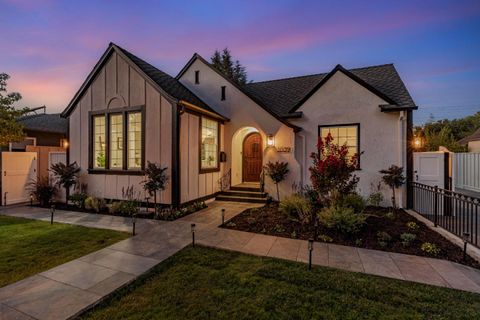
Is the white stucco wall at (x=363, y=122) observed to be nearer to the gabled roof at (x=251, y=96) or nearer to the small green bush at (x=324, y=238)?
the gabled roof at (x=251, y=96)

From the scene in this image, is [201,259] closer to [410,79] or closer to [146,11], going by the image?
[146,11]

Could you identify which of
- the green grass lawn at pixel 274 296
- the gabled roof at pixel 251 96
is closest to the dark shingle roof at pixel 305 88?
the gabled roof at pixel 251 96

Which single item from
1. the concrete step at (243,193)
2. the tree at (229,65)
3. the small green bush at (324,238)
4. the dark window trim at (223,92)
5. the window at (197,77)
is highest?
the tree at (229,65)

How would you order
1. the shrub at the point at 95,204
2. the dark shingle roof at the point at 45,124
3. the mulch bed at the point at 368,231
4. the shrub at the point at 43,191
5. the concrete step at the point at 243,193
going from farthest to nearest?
the dark shingle roof at the point at 45,124 → the concrete step at the point at 243,193 → the shrub at the point at 43,191 → the shrub at the point at 95,204 → the mulch bed at the point at 368,231

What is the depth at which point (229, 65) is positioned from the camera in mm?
27859

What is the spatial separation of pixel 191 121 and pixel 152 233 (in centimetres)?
423

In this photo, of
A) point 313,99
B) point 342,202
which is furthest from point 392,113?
point 342,202

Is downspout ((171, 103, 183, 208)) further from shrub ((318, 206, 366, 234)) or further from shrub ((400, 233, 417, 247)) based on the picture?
shrub ((400, 233, 417, 247))

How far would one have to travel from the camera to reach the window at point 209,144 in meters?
8.80

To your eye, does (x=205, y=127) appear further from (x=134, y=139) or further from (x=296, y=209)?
(x=296, y=209)

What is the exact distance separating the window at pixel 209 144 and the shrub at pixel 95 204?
3.85 metres

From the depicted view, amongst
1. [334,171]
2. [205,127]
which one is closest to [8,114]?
[205,127]

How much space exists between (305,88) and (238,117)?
4.35 metres

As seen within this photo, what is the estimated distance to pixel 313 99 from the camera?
925cm
